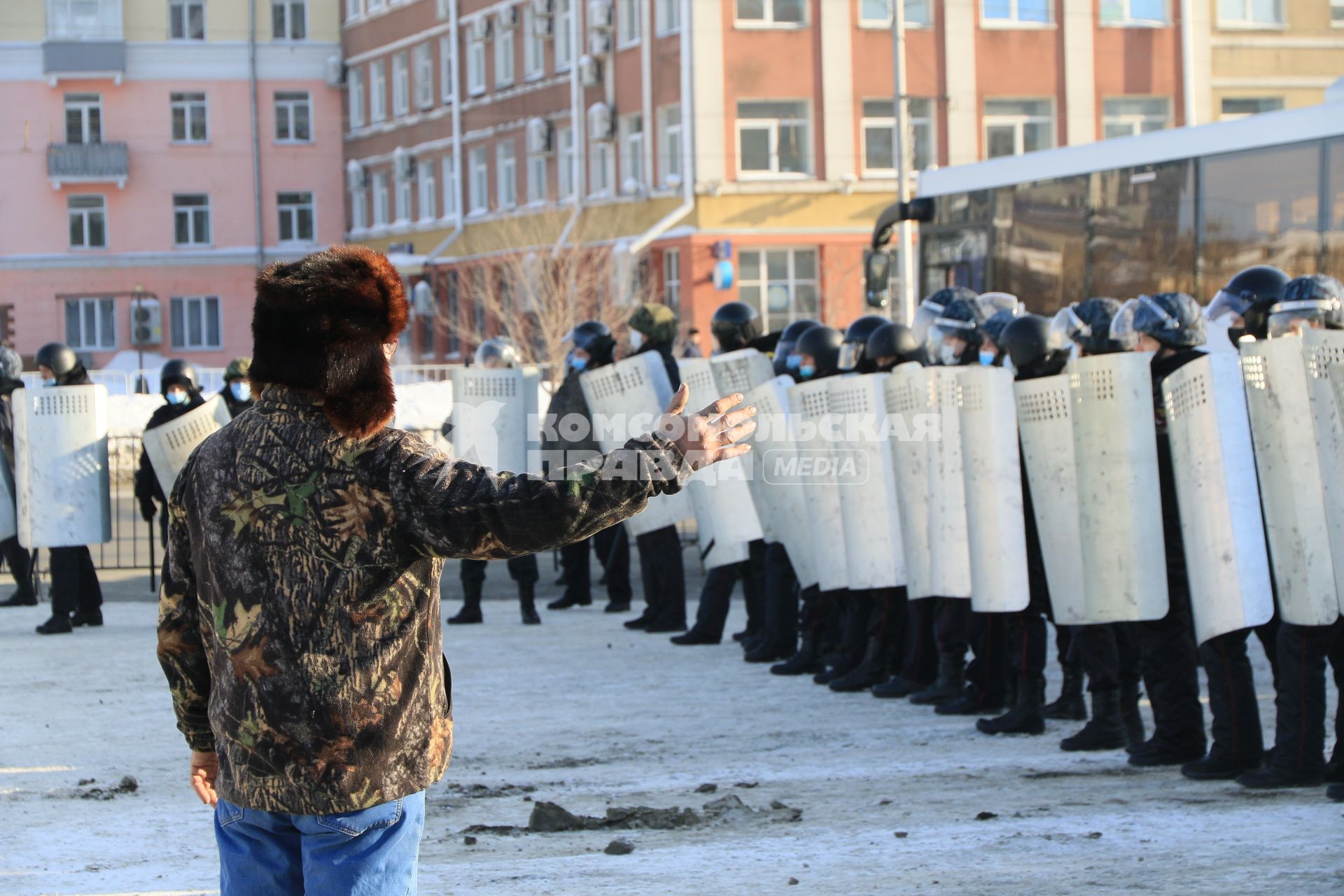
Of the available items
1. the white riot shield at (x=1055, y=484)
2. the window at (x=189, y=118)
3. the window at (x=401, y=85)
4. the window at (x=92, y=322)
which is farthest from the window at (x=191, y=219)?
the white riot shield at (x=1055, y=484)

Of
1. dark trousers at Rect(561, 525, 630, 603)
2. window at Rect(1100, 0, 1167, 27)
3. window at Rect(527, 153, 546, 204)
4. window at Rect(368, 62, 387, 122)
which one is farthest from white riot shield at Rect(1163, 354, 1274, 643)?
window at Rect(368, 62, 387, 122)

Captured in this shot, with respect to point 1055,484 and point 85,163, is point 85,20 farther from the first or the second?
point 1055,484

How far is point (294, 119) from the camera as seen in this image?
50438 millimetres

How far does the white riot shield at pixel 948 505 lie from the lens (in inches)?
326

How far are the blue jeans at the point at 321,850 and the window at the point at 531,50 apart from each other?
38893mm

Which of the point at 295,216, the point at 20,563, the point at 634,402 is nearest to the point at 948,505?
the point at 634,402

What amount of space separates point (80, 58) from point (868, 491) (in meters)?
44.6

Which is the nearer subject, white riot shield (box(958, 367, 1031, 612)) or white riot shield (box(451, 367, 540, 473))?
white riot shield (box(958, 367, 1031, 612))

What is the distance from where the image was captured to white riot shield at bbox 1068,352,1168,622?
24.0 ft

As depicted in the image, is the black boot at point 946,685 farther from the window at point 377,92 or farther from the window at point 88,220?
the window at point 88,220

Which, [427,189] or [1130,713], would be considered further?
[427,189]

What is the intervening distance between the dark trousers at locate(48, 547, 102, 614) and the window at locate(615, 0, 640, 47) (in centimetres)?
2695

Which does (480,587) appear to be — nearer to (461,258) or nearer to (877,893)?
(877,893)

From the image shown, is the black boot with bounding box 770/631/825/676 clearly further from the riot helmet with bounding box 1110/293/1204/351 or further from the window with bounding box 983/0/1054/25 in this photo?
the window with bounding box 983/0/1054/25
